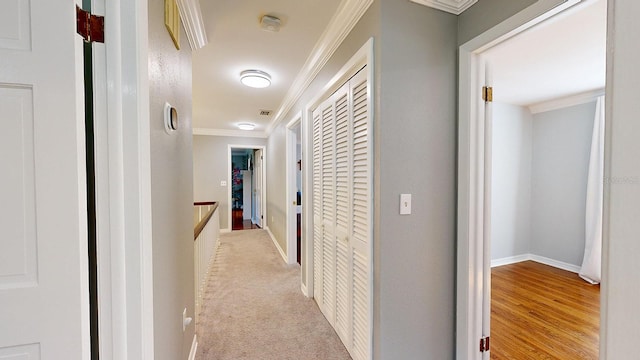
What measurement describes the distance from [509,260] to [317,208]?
3197 millimetres

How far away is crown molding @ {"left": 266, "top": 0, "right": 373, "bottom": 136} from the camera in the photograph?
1.52 meters

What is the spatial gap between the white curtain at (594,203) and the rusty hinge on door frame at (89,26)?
4.66 meters

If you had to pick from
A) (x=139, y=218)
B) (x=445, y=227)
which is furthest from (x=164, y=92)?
(x=445, y=227)

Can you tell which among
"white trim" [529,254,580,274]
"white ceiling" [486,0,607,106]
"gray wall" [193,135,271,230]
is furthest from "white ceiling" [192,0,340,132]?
"white trim" [529,254,580,274]

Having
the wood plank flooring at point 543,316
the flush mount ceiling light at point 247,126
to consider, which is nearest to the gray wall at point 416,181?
the wood plank flooring at point 543,316

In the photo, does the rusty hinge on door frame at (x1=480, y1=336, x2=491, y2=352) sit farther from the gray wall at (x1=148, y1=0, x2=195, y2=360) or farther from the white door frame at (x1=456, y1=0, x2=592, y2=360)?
→ the gray wall at (x1=148, y1=0, x2=195, y2=360)

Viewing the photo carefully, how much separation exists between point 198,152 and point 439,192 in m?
5.41

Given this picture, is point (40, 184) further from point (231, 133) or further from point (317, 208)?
point (231, 133)

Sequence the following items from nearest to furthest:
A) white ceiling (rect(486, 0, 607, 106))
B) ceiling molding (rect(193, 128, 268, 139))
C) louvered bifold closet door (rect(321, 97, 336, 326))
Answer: white ceiling (rect(486, 0, 607, 106))
louvered bifold closet door (rect(321, 97, 336, 326))
ceiling molding (rect(193, 128, 268, 139))

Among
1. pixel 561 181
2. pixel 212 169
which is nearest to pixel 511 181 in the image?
pixel 561 181

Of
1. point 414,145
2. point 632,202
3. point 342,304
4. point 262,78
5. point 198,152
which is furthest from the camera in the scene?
point 198,152

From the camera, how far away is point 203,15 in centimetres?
167

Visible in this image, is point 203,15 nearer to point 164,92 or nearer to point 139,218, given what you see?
point 164,92

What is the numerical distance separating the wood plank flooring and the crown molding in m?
2.54
